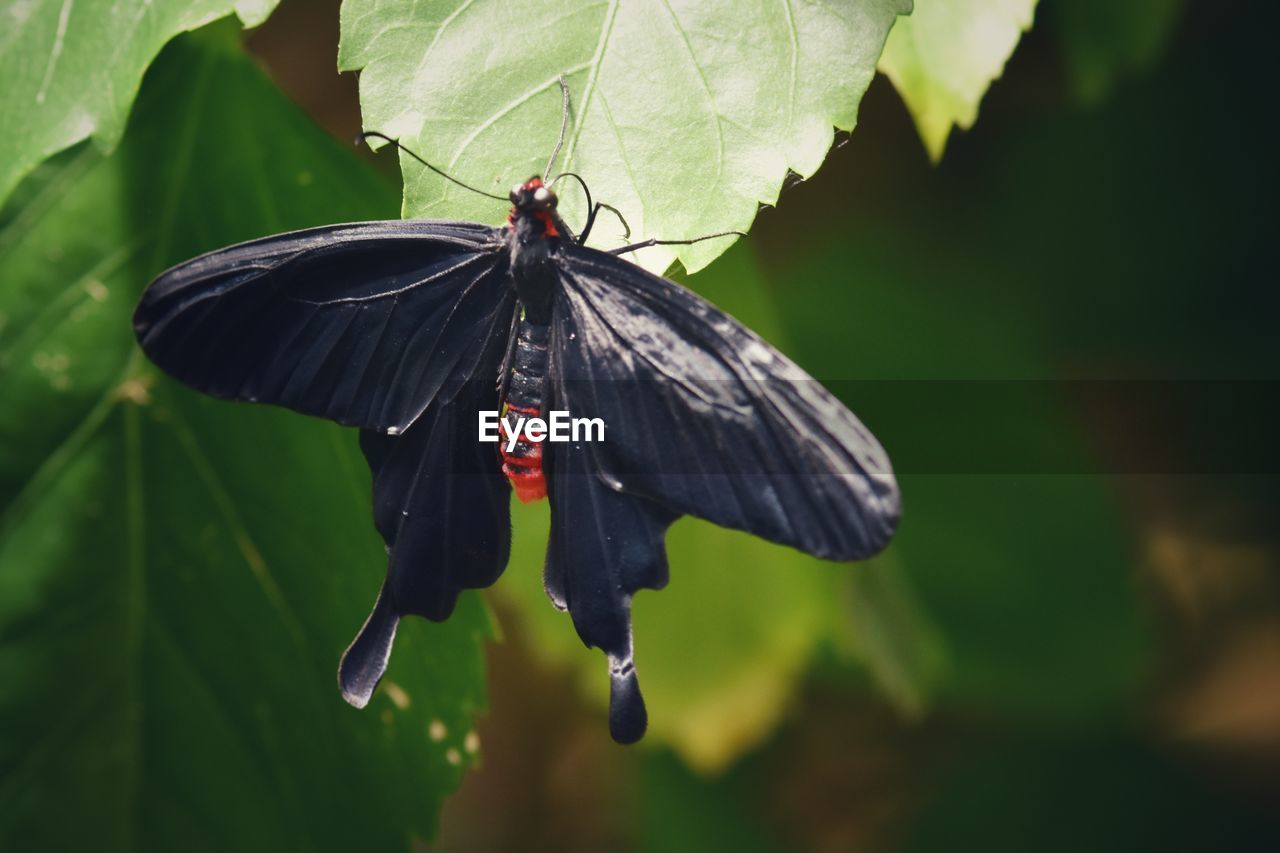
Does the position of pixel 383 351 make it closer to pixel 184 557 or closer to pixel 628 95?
pixel 628 95

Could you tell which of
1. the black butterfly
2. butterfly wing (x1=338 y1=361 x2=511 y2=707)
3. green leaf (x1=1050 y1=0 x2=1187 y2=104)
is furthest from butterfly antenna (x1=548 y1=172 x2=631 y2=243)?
green leaf (x1=1050 y1=0 x2=1187 y2=104)

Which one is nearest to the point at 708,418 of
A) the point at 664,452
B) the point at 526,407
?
the point at 664,452

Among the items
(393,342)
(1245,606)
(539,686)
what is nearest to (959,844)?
(1245,606)

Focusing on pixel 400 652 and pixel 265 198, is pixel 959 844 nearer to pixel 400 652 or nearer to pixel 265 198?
pixel 400 652

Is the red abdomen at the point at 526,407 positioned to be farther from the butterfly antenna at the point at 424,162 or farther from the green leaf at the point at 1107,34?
the green leaf at the point at 1107,34

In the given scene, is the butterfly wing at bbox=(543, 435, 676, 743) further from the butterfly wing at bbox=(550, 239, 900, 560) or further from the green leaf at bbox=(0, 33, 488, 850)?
the green leaf at bbox=(0, 33, 488, 850)
